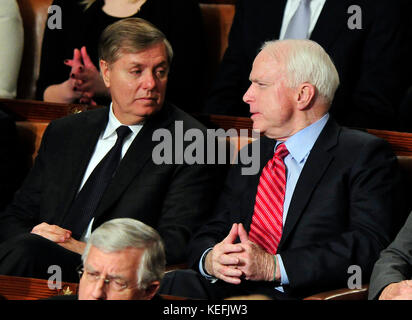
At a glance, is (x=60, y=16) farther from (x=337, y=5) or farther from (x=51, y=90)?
(x=337, y=5)

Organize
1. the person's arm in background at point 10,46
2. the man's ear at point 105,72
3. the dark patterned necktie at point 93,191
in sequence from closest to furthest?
the dark patterned necktie at point 93,191
the man's ear at point 105,72
the person's arm in background at point 10,46

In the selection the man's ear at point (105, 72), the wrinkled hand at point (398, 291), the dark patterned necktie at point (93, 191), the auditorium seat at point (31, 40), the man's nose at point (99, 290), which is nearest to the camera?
the man's nose at point (99, 290)

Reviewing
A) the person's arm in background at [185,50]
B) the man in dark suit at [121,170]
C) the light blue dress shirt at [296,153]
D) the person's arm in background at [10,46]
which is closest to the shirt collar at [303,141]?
the light blue dress shirt at [296,153]

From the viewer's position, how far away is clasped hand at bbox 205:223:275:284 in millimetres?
1766

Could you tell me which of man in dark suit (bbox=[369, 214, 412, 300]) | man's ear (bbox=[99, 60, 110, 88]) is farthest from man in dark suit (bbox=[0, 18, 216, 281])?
man in dark suit (bbox=[369, 214, 412, 300])

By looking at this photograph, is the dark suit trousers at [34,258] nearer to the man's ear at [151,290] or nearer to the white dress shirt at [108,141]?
the white dress shirt at [108,141]

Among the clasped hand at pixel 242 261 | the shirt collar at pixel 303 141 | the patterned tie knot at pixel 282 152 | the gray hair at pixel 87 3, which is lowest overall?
the clasped hand at pixel 242 261

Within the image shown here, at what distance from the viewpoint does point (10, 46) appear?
2.62 meters

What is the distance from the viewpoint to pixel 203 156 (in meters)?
2.11

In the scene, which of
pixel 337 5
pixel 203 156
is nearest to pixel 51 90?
pixel 203 156

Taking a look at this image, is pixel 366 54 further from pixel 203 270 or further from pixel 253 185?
pixel 203 270

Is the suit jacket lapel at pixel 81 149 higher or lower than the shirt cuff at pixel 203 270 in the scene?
higher

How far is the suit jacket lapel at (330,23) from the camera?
231 centimetres

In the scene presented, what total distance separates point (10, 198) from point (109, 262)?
0.98 meters
